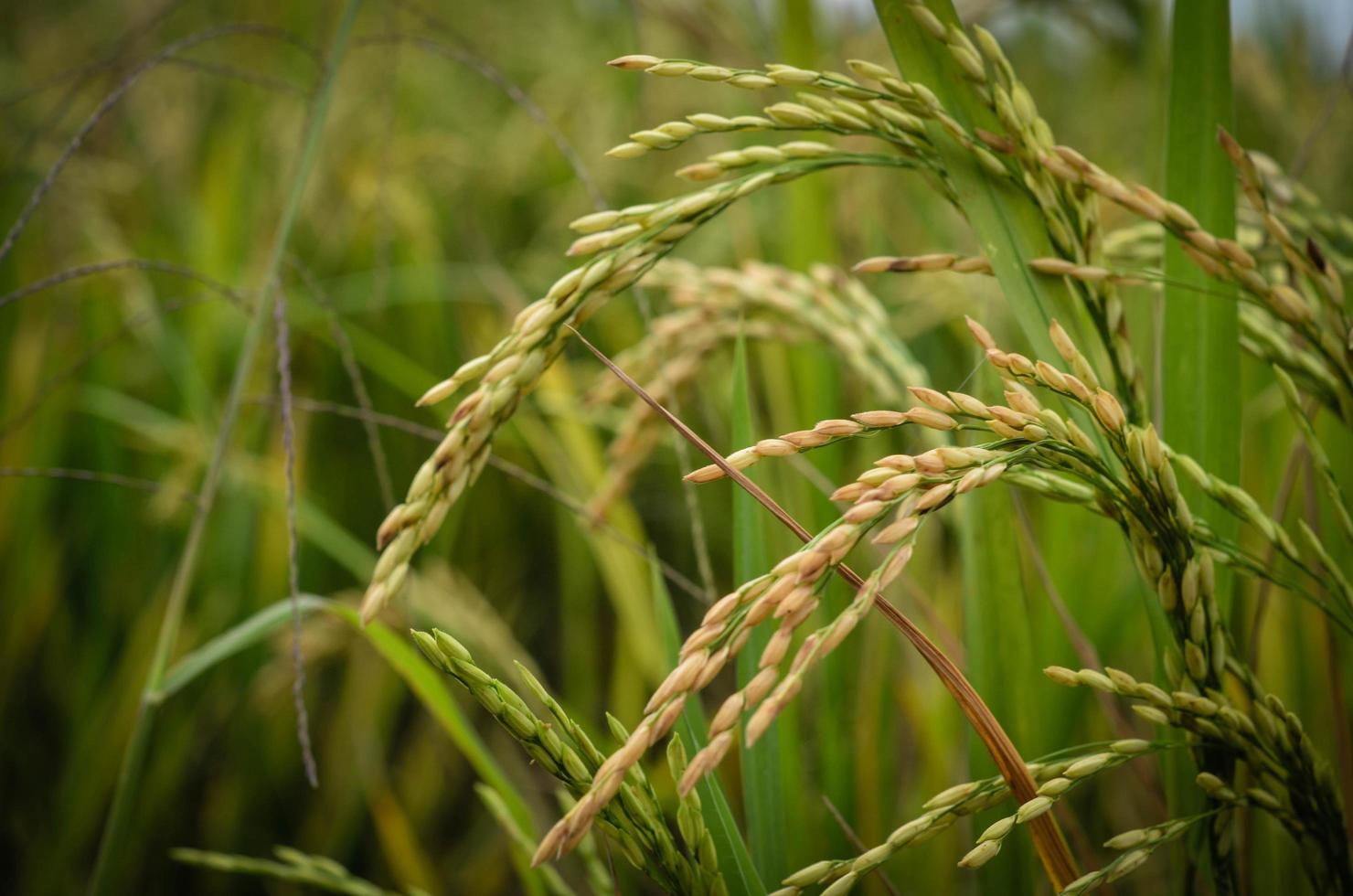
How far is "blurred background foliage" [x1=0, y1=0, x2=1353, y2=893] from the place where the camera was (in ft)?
3.26

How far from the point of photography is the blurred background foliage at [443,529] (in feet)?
3.26

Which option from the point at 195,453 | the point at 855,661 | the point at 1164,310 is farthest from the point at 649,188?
the point at 1164,310

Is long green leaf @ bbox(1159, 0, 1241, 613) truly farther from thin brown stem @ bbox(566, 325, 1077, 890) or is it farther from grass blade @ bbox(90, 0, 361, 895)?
grass blade @ bbox(90, 0, 361, 895)

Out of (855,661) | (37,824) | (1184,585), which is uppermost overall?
(1184,585)

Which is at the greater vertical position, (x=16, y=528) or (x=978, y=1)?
(x=978, y=1)

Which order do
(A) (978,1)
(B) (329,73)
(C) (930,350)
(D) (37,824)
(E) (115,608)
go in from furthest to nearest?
(C) (930,350) < (A) (978,1) < (E) (115,608) < (D) (37,824) < (B) (329,73)

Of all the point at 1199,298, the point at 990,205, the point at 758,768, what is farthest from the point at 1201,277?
the point at 758,768

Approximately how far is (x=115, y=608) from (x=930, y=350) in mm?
1894

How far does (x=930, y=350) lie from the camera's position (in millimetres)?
2055

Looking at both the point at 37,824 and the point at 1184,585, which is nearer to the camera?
the point at 1184,585

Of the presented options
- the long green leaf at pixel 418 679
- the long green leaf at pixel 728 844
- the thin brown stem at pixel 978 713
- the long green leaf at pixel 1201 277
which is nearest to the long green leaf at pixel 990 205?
the long green leaf at pixel 1201 277

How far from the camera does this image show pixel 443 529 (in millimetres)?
1823

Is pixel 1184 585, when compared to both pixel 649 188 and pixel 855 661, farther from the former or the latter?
pixel 649 188

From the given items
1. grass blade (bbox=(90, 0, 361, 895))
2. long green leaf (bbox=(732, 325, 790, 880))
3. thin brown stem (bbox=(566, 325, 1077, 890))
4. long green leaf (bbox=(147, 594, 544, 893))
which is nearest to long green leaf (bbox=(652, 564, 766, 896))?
long green leaf (bbox=(732, 325, 790, 880))
